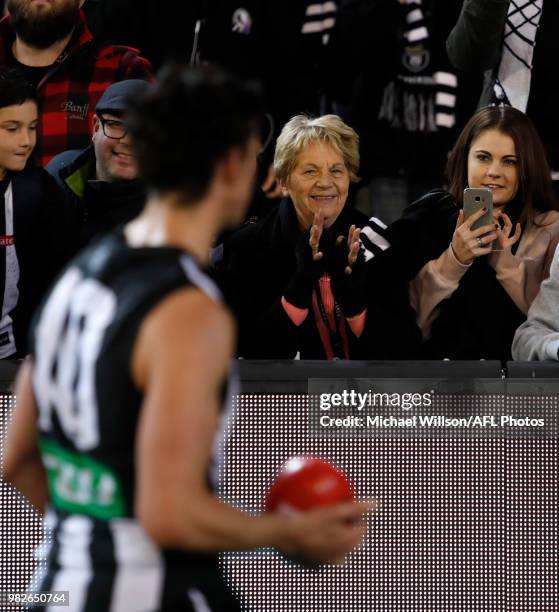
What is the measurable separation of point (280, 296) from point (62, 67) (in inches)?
70.6

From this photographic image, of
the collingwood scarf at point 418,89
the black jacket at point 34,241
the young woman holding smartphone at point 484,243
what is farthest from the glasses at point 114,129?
the collingwood scarf at point 418,89

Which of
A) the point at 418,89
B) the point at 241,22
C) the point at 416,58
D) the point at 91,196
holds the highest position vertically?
the point at 241,22

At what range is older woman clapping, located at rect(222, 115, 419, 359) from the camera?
510 centimetres

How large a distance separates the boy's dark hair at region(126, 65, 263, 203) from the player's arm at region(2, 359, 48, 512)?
545mm

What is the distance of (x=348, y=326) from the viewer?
5.15 m

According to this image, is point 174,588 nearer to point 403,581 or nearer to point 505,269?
point 403,581

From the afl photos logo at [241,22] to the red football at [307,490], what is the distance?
443 centimetres

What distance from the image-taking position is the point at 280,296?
5.29 m

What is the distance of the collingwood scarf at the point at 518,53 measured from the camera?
619 cm

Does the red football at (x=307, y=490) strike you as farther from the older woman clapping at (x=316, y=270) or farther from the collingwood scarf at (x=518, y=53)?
the collingwood scarf at (x=518, y=53)

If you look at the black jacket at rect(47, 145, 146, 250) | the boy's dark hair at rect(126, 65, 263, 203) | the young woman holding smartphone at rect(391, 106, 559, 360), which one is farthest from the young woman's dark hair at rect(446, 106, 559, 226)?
the boy's dark hair at rect(126, 65, 263, 203)

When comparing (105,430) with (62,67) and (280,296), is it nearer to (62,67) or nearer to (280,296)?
(280,296)

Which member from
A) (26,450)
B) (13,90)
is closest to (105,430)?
(26,450)

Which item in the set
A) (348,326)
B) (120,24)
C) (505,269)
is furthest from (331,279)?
(120,24)
